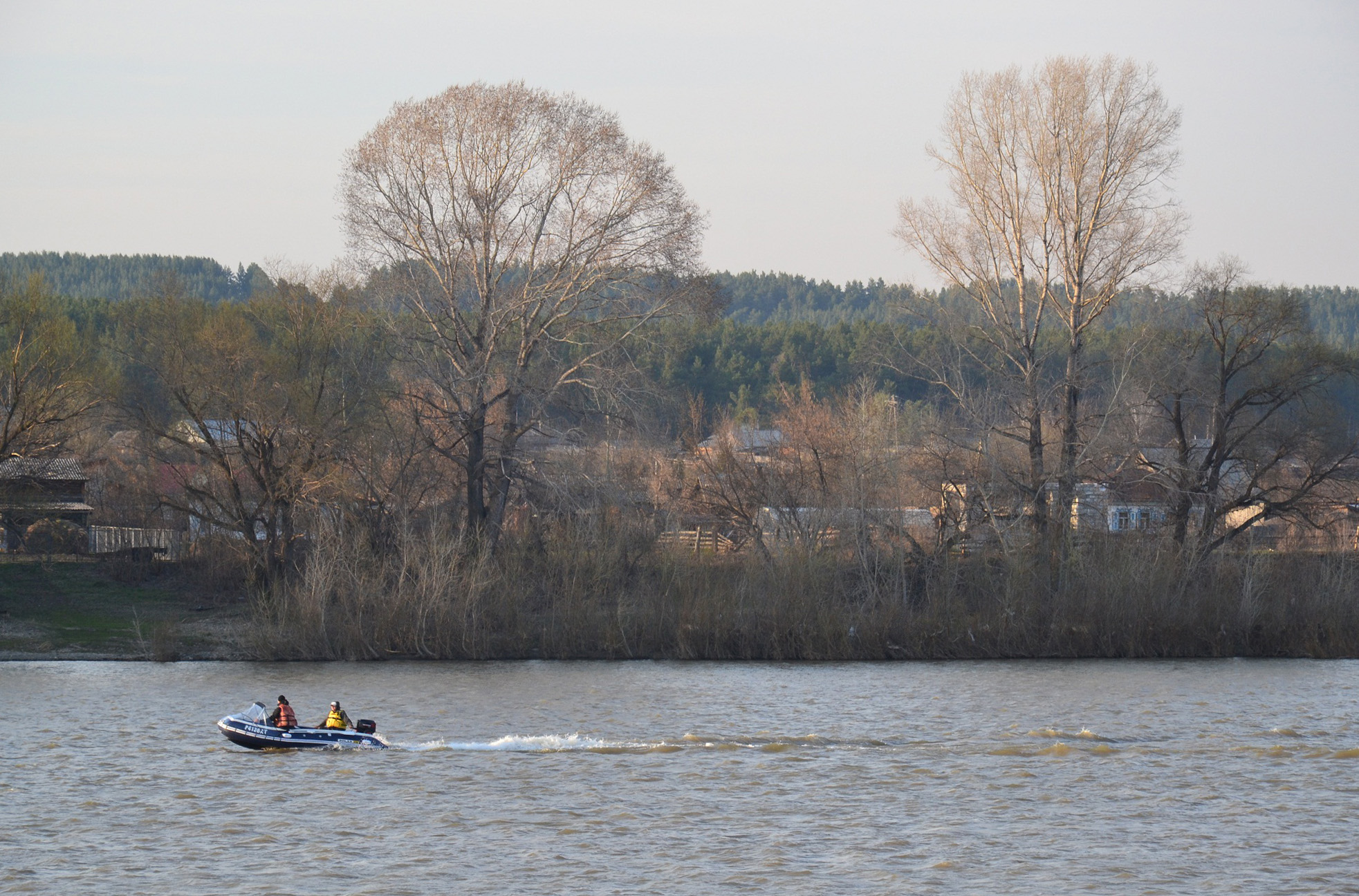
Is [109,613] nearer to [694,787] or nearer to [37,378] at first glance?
[37,378]

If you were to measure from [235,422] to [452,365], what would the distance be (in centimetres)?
760

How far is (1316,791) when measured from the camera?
2347 cm

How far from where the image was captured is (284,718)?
88.3 feet

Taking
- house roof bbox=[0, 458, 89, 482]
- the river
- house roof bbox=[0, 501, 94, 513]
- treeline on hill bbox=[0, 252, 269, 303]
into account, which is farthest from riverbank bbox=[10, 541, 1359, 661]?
treeline on hill bbox=[0, 252, 269, 303]

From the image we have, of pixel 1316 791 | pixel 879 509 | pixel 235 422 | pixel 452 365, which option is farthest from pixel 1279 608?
pixel 235 422

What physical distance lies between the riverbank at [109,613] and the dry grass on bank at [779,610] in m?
2.74

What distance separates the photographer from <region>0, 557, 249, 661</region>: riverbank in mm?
40719

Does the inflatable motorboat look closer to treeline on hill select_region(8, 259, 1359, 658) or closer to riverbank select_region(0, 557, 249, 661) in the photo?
treeline on hill select_region(8, 259, 1359, 658)

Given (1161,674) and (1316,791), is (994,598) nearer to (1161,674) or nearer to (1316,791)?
(1161,674)

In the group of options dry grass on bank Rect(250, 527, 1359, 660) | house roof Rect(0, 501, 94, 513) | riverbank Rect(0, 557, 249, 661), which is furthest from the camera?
house roof Rect(0, 501, 94, 513)

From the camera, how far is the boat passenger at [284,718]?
2680 cm

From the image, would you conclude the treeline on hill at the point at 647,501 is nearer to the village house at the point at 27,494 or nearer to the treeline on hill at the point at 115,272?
the village house at the point at 27,494

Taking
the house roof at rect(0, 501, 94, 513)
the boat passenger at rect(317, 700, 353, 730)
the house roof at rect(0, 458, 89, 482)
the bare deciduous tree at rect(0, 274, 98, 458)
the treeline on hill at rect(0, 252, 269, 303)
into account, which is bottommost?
the boat passenger at rect(317, 700, 353, 730)

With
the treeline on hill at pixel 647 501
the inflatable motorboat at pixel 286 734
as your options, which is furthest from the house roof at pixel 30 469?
the inflatable motorboat at pixel 286 734
